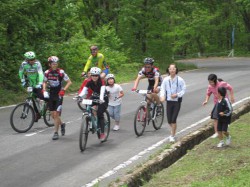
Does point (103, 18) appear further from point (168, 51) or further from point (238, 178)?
point (238, 178)

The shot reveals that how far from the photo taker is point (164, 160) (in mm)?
9016

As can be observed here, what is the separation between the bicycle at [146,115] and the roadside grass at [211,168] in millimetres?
2152

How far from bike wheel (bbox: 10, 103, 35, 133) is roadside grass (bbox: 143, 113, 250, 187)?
4979 millimetres

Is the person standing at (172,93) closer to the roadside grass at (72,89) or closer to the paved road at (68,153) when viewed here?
the paved road at (68,153)

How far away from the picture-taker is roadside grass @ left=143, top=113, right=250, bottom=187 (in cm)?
738

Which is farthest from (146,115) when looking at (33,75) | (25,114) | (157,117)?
(33,75)

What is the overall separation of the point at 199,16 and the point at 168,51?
66.5ft

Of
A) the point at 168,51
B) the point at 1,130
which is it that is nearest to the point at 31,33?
the point at 1,130

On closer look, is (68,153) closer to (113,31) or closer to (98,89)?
(98,89)

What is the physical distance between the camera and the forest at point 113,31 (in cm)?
2038

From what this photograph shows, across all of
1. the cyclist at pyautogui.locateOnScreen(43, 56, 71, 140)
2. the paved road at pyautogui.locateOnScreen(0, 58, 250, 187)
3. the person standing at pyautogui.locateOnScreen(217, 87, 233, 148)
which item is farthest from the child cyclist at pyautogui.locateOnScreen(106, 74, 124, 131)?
the person standing at pyautogui.locateOnScreen(217, 87, 233, 148)

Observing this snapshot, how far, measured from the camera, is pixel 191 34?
5766 centimetres

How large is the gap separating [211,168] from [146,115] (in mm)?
4237

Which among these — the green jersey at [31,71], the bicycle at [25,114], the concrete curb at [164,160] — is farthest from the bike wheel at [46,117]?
the concrete curb at [164,160]
